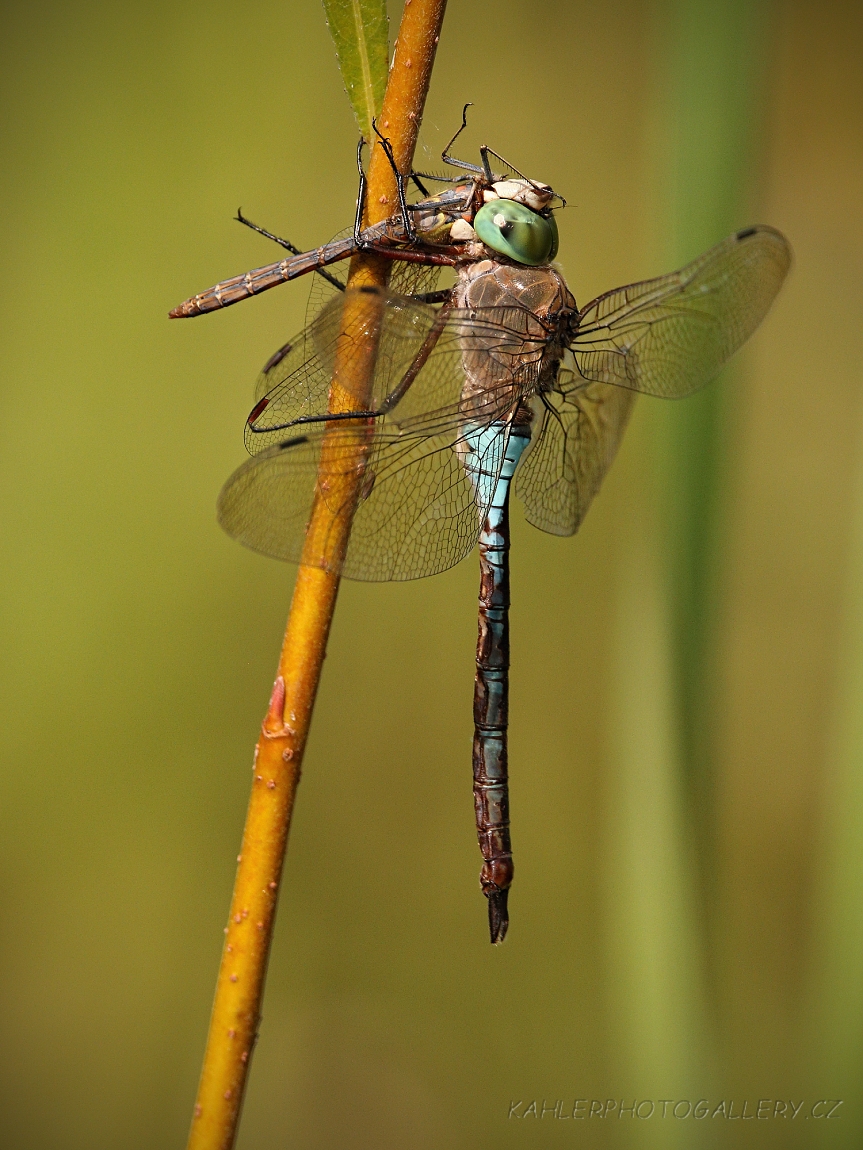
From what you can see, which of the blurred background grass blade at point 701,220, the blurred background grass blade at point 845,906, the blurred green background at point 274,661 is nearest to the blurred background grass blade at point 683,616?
the blurred background grass blade at point 701,220

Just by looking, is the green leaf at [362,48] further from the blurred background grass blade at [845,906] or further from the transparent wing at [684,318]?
the blurred background grass blade at [845,906]

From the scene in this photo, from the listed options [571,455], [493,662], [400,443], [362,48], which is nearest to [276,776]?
[400,443]

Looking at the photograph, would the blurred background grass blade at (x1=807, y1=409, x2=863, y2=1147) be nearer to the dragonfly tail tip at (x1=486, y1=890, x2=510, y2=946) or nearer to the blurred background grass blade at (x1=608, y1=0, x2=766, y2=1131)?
the blurred background grass blade at (x1=608, y1=0, x2=766, y2=1131)

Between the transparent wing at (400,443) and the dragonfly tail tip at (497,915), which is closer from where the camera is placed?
the transparent wing at (400,443)

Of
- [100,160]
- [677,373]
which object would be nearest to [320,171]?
[100,160]

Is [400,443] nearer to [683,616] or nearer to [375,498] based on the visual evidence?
[375,498]

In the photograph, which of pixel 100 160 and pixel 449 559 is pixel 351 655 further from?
pixel 100 160

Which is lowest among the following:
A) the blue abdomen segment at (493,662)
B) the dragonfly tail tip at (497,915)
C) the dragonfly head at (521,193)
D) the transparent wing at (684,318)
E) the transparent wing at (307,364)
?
the dragonfly tail tip at (497,915)
